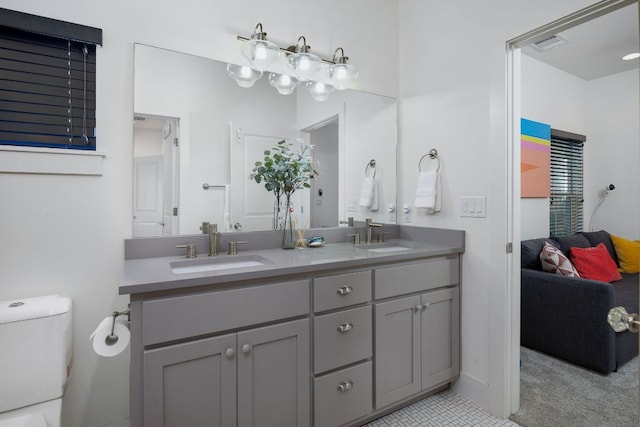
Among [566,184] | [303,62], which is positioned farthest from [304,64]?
[566,184]

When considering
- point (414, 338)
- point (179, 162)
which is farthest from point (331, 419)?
point (179, 162)

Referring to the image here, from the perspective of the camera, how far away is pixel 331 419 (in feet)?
4.97

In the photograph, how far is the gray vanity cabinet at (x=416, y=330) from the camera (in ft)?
Answer: 5.49

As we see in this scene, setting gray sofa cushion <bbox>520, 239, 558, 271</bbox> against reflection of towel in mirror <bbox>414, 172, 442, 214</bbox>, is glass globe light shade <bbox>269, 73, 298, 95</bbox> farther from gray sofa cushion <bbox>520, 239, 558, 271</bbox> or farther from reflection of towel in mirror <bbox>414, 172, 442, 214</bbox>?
gray sofa cushion <bbox>520, 239, 558, 271</bbox>

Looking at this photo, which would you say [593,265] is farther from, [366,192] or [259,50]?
[259,50]

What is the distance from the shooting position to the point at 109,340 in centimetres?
117

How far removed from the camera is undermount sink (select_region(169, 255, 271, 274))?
1.56 m

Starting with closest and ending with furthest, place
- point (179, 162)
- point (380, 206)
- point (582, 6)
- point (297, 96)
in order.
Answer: point (582, 6), point (179, 162), point (297, 96), point (380, 206)

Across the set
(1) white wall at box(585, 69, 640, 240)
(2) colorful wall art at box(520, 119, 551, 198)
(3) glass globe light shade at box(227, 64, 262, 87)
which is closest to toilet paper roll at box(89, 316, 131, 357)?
(3) glass globe light shade at box(227, 64, 262, 87)

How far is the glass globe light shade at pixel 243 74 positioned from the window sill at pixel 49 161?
31.9 inches

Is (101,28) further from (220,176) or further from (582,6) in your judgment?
(582,6)

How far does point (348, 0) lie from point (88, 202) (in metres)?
2.03

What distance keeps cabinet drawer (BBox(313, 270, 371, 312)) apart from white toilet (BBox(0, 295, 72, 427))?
1004mm

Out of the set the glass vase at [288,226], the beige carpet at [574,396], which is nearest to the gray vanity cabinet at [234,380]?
the glass vase at [288,226]
